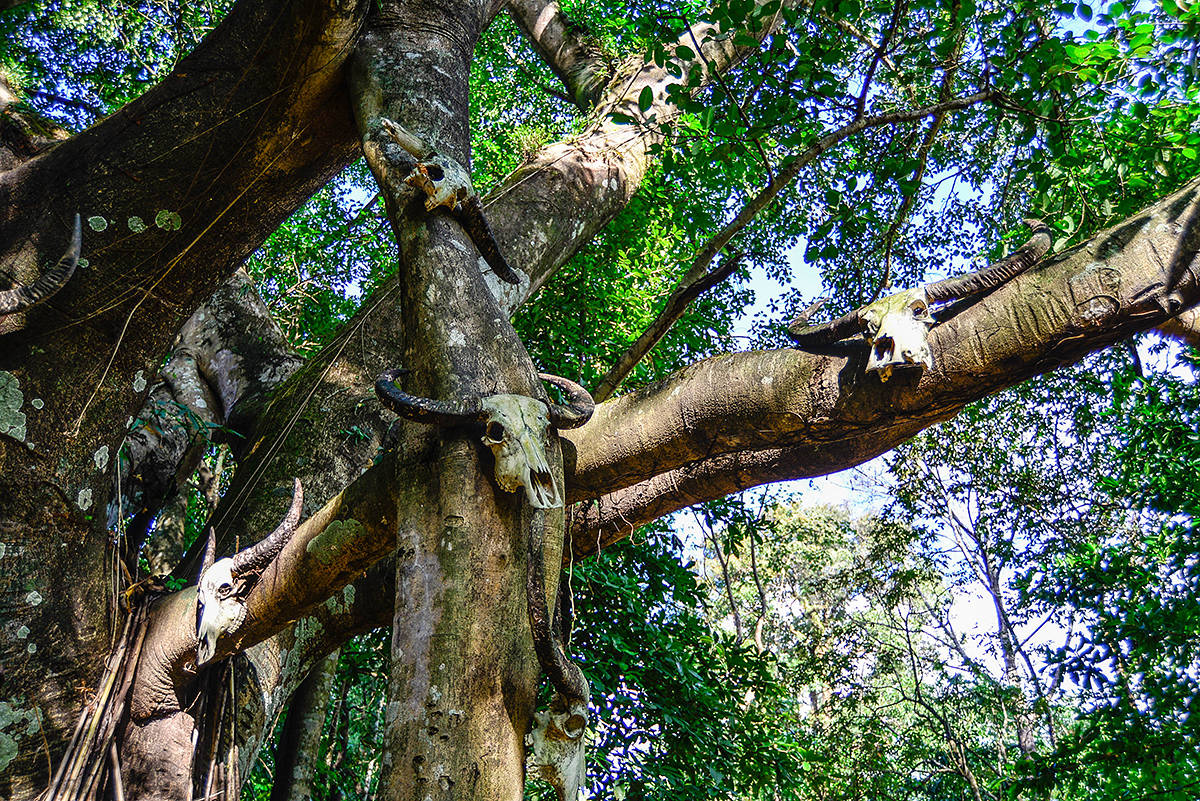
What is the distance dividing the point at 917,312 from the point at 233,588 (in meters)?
2.42

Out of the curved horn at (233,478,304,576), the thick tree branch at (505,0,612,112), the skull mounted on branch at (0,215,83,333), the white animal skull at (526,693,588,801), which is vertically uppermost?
the thick tree branch at (505,0,612,112)

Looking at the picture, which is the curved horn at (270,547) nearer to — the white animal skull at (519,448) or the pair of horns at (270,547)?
the pair of horns at (270,547)

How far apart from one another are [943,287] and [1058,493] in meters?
8.32

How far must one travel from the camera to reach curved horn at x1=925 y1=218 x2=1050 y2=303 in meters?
2.06

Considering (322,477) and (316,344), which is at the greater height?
(316,344)

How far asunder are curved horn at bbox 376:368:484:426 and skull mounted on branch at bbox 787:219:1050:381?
1005 mm

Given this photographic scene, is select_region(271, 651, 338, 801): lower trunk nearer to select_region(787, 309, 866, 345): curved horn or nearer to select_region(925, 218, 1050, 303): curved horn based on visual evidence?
select_region(787, 309, 866, 345): curved horn

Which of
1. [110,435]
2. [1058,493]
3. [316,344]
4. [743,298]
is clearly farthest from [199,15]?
[1058,493]

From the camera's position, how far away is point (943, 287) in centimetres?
213

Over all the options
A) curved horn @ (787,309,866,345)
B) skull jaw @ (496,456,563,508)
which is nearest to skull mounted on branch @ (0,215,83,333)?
skull jaw @ (496,456,563,508)

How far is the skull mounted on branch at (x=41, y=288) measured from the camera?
2.93 metres

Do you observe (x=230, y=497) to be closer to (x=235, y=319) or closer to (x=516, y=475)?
(x=235, y=319)

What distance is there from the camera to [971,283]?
2.11 m

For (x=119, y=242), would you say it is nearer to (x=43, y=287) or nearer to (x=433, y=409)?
(x=43, y=287)
